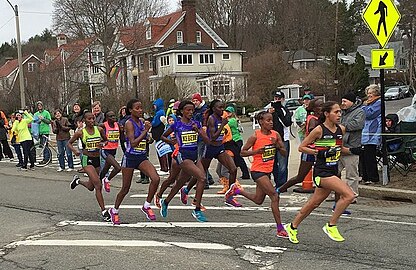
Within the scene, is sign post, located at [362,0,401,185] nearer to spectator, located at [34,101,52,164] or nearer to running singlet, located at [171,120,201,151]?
running singlet, located at [171,120,201,151]

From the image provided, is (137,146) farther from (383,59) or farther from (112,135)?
(383,59)

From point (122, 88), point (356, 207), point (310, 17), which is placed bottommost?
point (356, 207)

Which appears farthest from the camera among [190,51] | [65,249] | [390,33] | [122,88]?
[190,51]

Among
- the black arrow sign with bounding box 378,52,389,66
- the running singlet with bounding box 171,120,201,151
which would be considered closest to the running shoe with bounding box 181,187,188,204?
the running singlet with bounding box 171,120,201,151

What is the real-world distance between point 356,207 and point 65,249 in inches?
200

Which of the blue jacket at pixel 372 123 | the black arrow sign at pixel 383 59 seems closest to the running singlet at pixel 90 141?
the blue jacket at pixel 372 123

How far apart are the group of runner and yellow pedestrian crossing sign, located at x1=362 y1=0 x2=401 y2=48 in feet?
8.33

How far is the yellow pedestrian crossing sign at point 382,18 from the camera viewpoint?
36.7 feet

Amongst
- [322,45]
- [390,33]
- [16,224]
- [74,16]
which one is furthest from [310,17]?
[16,224]

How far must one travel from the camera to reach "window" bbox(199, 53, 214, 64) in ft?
187

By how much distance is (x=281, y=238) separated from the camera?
24.8 ft

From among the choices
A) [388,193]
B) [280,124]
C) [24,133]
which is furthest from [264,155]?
[24,133]

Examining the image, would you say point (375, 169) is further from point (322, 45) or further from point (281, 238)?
point (322, 45)

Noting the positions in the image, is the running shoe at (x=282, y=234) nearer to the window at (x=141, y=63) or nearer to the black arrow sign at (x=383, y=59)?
the black arrow sign at (x=383, y=59)
